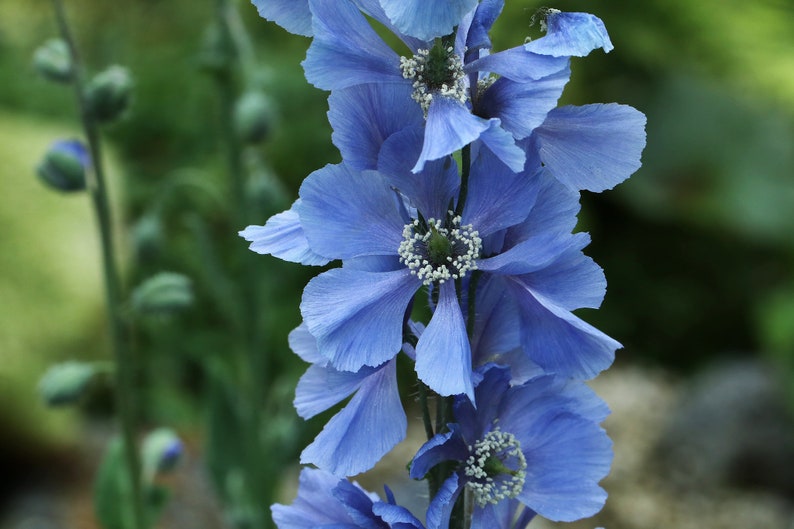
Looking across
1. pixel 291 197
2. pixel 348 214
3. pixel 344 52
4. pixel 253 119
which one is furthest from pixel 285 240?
pixel 291 197

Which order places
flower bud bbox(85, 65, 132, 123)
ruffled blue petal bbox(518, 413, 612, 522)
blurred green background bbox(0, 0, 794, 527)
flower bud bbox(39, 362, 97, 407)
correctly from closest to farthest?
1. ruffled blue petal bbox(518, 413, 612, 522)
2. flower bud bbox(85, 65, 132, 123)
3. flower bud bbox(39, 362, 97, 407)
4. blurred green background bbox(0, 0, 794, 527)

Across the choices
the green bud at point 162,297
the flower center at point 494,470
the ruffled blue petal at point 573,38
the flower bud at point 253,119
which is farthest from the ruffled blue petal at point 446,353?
the flower bud at point 253,119

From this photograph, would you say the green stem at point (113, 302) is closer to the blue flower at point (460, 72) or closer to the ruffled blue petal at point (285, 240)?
the ruffled blue petal at point (285, 240)

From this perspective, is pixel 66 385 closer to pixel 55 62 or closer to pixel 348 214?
pixel 55 62

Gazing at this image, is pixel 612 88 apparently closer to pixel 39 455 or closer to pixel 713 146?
pixel 713 146

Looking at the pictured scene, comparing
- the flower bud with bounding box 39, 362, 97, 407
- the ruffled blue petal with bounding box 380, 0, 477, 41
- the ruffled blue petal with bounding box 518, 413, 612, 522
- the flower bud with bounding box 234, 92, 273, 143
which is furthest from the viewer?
the flower bud with bounding box 234, 92, 273, 143

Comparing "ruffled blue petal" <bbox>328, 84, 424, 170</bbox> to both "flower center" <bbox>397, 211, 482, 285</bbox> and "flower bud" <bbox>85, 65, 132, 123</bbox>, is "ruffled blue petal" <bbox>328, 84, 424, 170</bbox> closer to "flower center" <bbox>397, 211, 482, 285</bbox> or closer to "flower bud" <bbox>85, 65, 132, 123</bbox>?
"flower center" <bbox>397, 211, 482, 285</bbox>

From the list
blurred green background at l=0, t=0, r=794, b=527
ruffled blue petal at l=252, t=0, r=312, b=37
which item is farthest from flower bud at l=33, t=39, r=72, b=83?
blurred green background at l=0, t=0, r=794, b=527

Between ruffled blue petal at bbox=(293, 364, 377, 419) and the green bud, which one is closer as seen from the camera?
ruffled blue petal at bbox=(293, 364, 377, 419)
